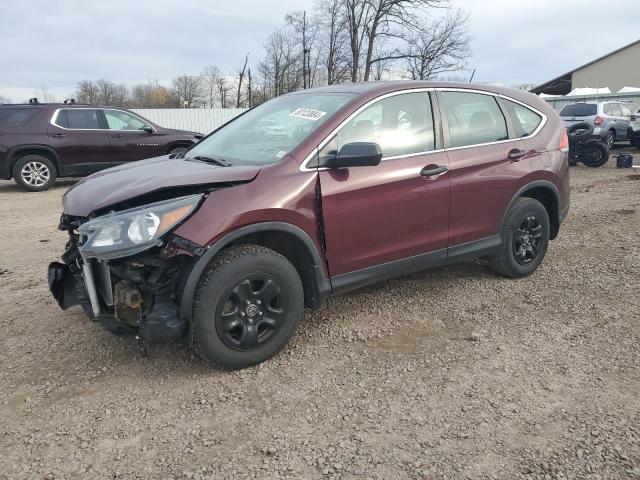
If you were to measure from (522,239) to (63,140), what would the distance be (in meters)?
8.95

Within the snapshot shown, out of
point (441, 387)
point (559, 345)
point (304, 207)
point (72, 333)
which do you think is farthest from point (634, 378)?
point (72, 333)

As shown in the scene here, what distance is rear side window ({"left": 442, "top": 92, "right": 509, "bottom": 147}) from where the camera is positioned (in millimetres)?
3898

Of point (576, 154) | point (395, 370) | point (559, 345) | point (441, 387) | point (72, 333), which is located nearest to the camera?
point (441, 387)

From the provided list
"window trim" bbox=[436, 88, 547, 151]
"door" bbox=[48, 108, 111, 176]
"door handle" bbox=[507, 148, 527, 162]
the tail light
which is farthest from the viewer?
"door" bbox=[48, 108, 111, 176]

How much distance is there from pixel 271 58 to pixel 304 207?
4306 centimetres

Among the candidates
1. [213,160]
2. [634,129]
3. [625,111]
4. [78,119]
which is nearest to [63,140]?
[78,119]

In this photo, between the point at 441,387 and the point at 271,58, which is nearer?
the point at 441,387

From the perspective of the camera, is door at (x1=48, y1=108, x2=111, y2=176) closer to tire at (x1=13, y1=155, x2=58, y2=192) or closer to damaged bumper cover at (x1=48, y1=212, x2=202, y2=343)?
tire at (x1=13, y1=155, x2=58, y2=192)

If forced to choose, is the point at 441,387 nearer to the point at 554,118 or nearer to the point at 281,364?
the point at 281,364

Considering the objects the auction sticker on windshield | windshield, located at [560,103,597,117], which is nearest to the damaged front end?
the auction sticker on windshield

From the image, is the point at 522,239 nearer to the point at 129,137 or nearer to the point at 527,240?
the point at 527,240

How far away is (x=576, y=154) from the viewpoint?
13641mm

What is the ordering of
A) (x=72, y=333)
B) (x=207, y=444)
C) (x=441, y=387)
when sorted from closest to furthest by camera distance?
(x=207, y=444), (x=441, y=387), (x=72, y=333)

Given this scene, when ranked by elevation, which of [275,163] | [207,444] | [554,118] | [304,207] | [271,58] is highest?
[271,58]
